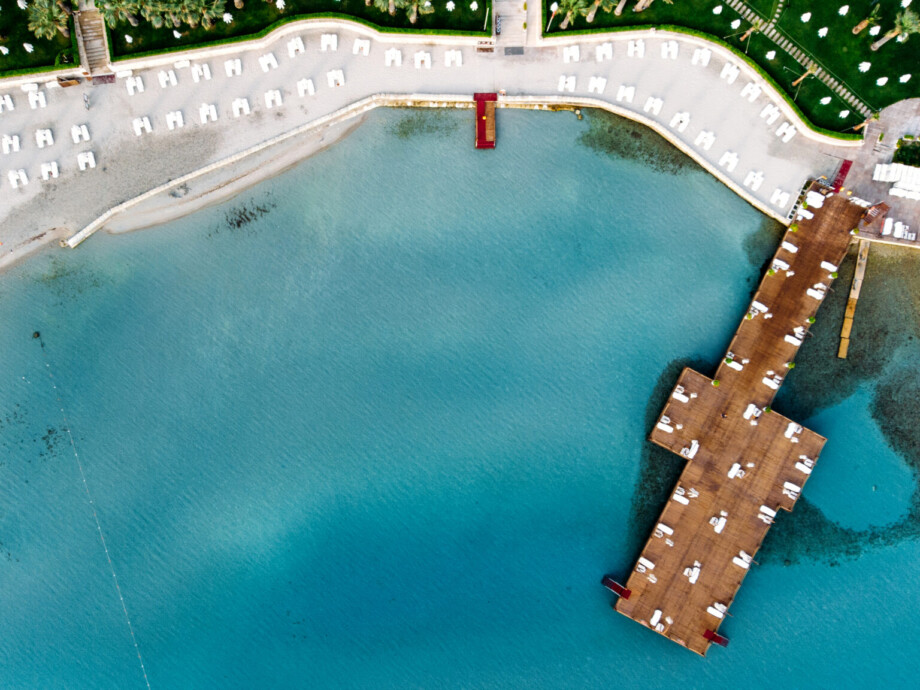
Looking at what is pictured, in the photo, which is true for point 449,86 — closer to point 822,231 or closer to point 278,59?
point 278,59

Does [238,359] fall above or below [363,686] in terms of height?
above

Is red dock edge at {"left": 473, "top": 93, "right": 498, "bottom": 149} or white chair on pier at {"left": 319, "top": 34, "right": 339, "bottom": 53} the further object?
red dock edge at {"left": 473, "top": 93, "right": 498, "bottom": 149}

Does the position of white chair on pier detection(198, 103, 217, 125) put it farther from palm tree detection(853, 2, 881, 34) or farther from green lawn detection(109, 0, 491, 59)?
palm tree detection(853, 2, 881, 34)

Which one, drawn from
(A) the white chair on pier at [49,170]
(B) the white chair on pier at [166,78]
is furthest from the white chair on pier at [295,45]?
(A) the white chair on pier at [49,170]

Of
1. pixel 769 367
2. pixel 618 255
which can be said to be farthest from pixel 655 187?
pixel 769 367

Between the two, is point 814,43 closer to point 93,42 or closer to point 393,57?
point 393,57

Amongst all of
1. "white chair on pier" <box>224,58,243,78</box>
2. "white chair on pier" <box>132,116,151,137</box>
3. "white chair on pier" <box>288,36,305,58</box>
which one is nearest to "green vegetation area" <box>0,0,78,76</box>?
"white chair on pier" <box>132,116,151,137</box>

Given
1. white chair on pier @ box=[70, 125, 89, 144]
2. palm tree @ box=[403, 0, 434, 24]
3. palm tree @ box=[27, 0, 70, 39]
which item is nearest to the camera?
palm tree @ box=[27, 0, 70, 39]
